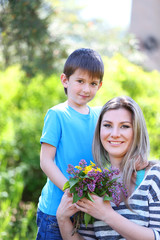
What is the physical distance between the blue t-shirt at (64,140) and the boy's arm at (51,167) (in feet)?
0.17

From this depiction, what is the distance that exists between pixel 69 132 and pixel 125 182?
1.76 feet

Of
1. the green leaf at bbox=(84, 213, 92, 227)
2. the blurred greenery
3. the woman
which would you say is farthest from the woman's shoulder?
the blurred greenery

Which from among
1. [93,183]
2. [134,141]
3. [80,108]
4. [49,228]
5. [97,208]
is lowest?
[49,228]

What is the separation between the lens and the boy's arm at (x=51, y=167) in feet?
6.37

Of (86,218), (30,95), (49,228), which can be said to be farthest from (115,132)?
(30,95)

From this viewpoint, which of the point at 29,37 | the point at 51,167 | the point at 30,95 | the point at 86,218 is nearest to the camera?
the point at 86,218

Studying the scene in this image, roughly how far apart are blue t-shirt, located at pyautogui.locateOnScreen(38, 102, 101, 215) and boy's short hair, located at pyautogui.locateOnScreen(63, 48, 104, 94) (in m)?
0.29

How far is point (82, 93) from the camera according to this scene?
2.16 meters

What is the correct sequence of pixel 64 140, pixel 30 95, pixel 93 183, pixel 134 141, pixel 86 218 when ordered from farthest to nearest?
pixel 30 95 < pixel 64 140 < pixel 134 141 < pixel 86 218 < pixel 93 183

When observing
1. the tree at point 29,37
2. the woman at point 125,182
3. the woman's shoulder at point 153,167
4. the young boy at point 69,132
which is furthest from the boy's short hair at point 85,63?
the tree at point 29,37

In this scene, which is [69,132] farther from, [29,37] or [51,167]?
[29,37]

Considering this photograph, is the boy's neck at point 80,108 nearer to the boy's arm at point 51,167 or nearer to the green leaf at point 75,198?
the boy's arm at point 51,167

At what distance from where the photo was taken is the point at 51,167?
6.52 feet

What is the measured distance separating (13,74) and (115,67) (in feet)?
6.83
